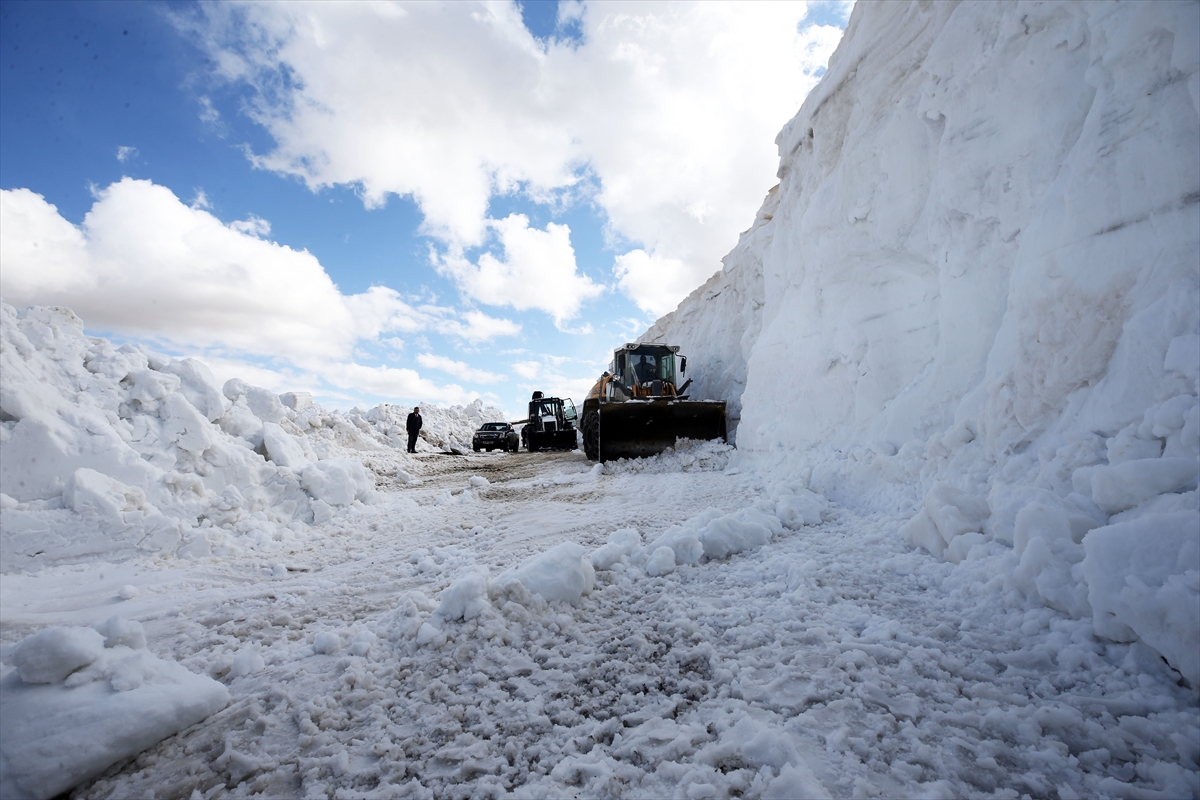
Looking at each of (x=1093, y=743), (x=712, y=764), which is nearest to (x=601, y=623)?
(x=712, y=764)

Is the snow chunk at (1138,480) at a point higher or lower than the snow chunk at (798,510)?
higher

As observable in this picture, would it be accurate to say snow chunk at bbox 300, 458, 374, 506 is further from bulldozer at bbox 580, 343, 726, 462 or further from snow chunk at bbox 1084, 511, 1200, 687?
snow chunk at bbox 1084, 511, 1200, 687

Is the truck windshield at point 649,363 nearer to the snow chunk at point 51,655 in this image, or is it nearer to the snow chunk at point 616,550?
the snow chunk at point 616,550

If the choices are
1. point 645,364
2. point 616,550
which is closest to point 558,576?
point 616,550

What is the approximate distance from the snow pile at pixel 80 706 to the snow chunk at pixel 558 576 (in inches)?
54.8

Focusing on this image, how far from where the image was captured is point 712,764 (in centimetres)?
159

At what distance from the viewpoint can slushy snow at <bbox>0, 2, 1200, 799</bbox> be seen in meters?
1.66

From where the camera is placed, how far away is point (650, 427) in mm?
10477

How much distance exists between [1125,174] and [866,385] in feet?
9.71

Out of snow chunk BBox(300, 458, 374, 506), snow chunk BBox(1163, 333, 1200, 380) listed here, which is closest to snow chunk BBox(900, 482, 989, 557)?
snow chunk BBox(1163, 333, 1200, 380)

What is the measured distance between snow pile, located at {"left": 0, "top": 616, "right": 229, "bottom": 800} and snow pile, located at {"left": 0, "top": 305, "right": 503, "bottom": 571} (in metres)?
2.72

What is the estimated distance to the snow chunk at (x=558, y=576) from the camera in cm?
277

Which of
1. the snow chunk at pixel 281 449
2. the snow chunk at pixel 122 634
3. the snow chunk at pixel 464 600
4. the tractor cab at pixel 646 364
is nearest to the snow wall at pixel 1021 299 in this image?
the snow chunk at pixel 464 600

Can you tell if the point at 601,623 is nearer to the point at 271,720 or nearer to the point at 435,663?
the point at 435,663
